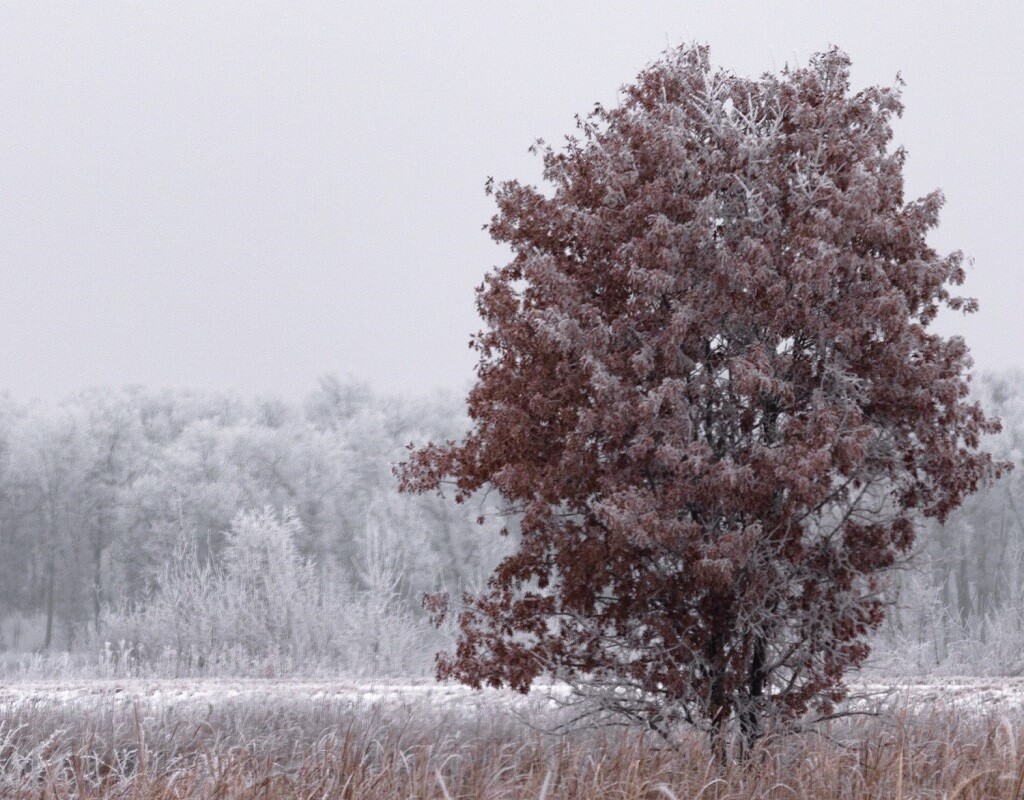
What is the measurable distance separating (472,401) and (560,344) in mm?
1450

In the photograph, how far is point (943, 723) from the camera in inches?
382

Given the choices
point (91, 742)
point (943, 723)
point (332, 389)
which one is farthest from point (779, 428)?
point (332, 389)

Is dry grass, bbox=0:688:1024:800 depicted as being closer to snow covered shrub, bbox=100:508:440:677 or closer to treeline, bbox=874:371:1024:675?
snow covered shrub, bbox=100:508:440:677

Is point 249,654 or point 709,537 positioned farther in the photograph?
point 249,654

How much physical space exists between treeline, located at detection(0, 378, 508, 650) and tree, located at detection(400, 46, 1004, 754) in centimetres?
2424

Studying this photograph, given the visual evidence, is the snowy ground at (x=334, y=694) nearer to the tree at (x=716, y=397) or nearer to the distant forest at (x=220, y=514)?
the tree at (x=716, y=397)

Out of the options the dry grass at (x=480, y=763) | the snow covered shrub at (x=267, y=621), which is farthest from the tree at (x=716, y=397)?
the snow covered shrub at (x=267, y=621)

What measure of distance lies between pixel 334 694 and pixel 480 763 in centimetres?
723

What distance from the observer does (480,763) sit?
759 cm

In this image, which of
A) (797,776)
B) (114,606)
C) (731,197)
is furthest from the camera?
(114,606)

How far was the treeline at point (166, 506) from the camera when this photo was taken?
33.8 metres

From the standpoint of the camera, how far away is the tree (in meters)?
8.10

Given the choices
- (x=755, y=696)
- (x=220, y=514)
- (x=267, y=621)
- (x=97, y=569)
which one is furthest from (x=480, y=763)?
(x=97, y=569)

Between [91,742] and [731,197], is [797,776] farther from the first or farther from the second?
[91,742]
